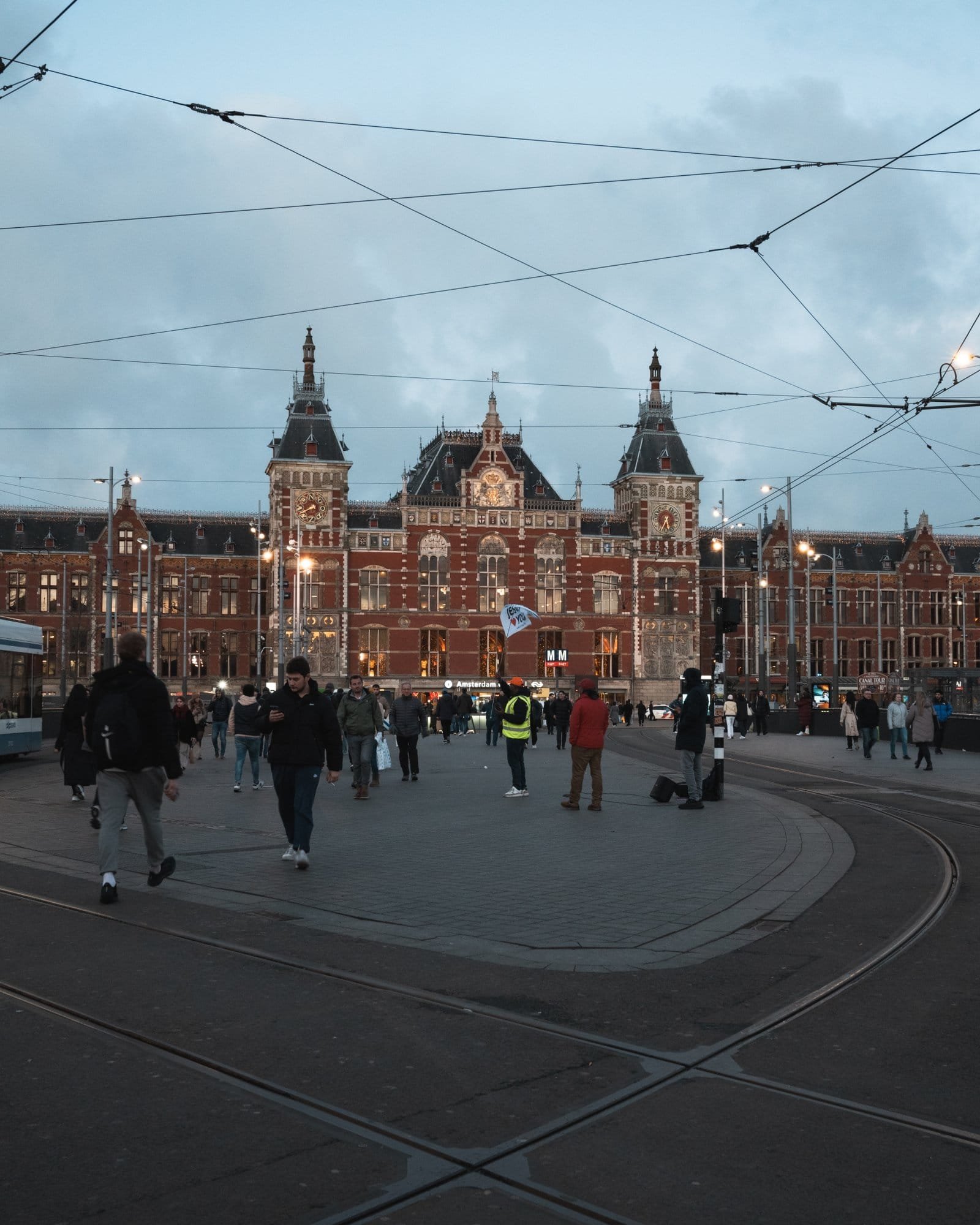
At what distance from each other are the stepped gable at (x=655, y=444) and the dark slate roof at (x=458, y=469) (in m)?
5.28

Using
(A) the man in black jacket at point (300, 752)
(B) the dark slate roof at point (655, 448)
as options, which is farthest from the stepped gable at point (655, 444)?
(A) the man in black jacket at point (300, 752)

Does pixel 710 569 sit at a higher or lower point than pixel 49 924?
higher

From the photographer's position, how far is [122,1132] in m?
3.85

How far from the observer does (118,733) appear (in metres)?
7.78

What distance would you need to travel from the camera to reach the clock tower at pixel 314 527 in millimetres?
64000

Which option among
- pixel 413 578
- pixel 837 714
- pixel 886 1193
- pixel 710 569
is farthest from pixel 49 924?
pixel 710 569

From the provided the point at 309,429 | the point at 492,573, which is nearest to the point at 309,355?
the point at 309,429

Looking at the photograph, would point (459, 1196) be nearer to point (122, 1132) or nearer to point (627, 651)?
point (122, 1132)

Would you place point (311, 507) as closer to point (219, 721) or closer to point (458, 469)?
point (458, 469)

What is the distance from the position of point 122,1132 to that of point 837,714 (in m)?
39.0

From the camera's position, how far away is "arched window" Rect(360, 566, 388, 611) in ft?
214

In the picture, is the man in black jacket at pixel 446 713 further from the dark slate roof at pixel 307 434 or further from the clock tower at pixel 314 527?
the dark slate roof at pixel 307 434

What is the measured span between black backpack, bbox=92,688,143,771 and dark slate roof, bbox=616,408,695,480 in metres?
63.7

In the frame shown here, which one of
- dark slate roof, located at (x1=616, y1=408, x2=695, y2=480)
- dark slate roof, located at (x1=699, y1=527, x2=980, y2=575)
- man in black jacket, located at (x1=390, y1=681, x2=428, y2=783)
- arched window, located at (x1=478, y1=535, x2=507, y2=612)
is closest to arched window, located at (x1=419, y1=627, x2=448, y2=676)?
arched window, located at (x1=478, y1=535, x2=507, y2=612)
